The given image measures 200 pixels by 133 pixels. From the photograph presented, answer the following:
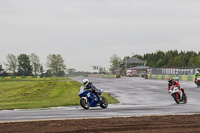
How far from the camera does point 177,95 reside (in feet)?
66.8

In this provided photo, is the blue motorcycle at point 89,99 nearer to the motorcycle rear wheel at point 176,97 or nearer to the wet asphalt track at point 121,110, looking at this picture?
the wet asphalt track at point 121,110

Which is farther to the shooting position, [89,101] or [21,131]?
[89,101]

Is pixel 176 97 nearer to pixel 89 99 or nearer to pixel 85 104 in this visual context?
pixel 89 99

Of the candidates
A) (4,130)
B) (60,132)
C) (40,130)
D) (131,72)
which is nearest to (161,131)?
(60,132)

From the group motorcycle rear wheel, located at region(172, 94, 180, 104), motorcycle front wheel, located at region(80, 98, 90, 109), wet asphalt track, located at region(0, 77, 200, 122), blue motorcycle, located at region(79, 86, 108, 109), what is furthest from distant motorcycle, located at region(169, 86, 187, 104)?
motorcycle front wheel, located at region(80, 98, 90, 109)

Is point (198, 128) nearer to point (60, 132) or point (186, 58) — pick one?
point (60, 132)

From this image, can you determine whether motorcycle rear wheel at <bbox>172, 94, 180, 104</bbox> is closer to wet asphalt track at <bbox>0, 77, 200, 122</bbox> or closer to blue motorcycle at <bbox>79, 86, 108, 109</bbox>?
wet asphalt track at <bbox>0, 77, 200, 122</bbox>

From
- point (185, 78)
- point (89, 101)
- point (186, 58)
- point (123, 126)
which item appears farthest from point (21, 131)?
point (186, 58)

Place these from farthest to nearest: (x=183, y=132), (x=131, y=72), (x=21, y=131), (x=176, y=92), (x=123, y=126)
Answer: (x=131, y=72)
(x=176, y=92)
(x=123, y=126)
(x=21, y=131)
(x=183, y=132)

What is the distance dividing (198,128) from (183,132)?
2.68ft

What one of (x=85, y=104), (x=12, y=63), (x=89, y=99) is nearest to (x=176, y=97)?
(x=89, y=99)

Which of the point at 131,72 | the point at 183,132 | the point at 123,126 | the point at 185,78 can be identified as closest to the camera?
the point at 183,132

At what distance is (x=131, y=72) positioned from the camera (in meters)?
132

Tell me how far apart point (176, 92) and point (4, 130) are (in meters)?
13.5
